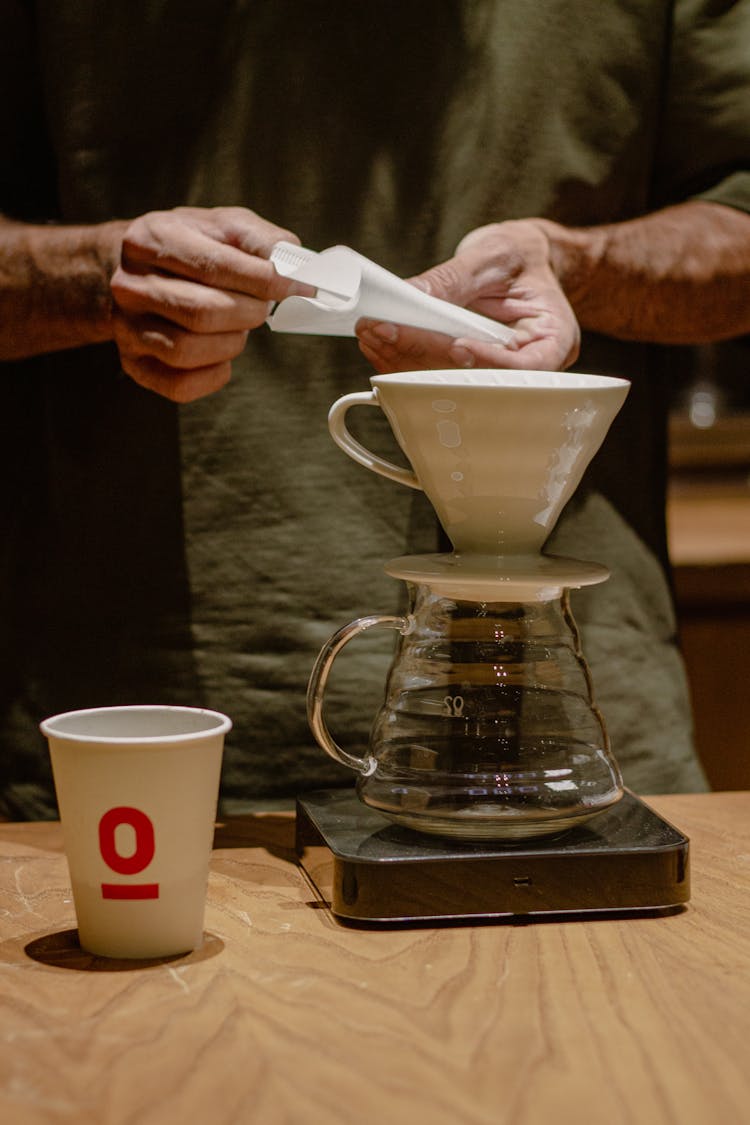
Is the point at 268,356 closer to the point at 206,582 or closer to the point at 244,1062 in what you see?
the point at 206,582

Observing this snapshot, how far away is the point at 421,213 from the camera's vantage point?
1.44 meters

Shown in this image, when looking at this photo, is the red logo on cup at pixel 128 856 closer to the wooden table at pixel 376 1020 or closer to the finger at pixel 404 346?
the wooden table at pixel 376 1020

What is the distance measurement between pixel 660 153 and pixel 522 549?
78cm

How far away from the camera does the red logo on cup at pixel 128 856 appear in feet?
2.79

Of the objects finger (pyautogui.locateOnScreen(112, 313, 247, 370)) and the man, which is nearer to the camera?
finger (pyautogui.locateOnScreen(112, 313, 247, 370))

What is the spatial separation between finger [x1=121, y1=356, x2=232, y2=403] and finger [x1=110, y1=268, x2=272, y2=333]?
51 mm

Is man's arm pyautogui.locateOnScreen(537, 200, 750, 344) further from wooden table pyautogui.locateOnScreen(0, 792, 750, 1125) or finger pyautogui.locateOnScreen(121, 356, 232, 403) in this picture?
wooden table pyautogui.locateOnScreen(0, 792, 750, 1125)

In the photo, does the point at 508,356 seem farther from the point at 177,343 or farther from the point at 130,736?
the point at 130,736

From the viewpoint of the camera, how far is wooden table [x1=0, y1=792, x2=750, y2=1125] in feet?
2.23

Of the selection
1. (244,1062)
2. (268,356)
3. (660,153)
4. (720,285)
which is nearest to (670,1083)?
(244,1062)

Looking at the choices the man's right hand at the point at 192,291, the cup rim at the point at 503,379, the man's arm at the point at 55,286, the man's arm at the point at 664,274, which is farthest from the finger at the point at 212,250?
the man's arm at the point at 664,274

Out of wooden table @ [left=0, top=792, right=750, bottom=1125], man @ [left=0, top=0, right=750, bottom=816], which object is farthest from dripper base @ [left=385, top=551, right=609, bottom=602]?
Answer: man @ [left=0, top=0, right=750, bottom=816]

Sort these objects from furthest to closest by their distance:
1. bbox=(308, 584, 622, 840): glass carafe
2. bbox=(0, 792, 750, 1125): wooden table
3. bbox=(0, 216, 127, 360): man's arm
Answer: bbox=(0, 216, 127, 360): man's arm
bbox=(308, 584, 622, 840): glass carafe
bbox=(0, 792, 750, 1125): wooden table

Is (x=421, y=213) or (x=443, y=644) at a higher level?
(x=421, y=213)
